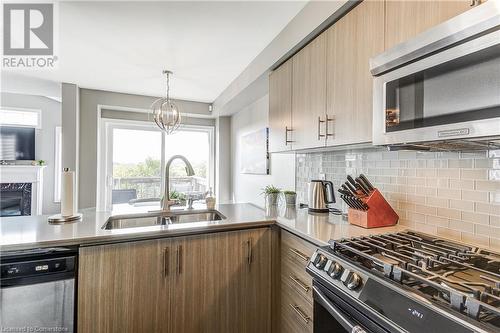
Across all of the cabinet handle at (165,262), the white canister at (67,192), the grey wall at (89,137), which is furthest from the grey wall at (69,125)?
the cabinet handle at (165,262)

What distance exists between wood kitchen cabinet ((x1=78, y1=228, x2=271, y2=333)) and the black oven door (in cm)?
62

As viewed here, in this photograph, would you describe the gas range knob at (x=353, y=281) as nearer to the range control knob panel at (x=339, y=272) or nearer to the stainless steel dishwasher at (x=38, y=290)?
the range control knob panel at (x=339, y=272)

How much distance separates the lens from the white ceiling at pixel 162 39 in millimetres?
1805

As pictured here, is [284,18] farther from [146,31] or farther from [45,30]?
[45,30]

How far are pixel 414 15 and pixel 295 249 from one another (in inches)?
50.4

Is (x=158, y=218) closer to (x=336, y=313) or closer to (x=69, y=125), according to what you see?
(x=336, y=313)

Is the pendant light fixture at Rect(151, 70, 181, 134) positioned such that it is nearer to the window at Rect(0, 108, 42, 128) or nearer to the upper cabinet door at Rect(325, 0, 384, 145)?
the upper cabinet door at Rect(325, 0, 384, 145)

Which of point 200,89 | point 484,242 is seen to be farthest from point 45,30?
point 484,242

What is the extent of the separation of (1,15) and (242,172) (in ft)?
9.75

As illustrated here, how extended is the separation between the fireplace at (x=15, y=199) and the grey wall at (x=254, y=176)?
152 inches

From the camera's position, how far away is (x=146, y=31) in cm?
209

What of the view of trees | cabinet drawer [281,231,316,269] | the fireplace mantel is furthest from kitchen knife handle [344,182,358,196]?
the fireplace mantel

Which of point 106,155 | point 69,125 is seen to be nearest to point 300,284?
point 69,125

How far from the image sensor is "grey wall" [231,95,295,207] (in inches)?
104
